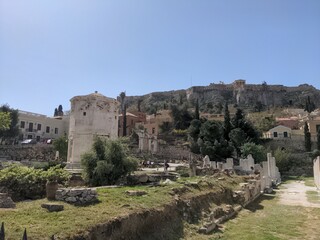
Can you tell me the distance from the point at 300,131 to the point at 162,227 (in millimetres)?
61322

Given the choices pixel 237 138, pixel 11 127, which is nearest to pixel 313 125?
pixel 237 138

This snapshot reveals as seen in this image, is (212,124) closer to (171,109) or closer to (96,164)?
(171,109)

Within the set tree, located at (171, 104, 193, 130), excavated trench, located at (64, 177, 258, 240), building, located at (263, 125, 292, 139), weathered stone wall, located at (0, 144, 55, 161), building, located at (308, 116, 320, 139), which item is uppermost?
tree, located at (171, 104, 193, 130)

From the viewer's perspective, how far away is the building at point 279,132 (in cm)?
6262

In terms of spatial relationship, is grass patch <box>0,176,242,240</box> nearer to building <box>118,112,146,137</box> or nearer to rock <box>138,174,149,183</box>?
rock <box>138,174,149,183</box>

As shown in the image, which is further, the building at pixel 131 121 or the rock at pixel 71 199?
the building at pixel 131 121

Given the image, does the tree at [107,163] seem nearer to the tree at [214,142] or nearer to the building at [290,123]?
the tree at [214,142]

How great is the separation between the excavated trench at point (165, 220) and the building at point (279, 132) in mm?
52040

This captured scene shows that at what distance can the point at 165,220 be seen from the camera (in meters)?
10.2

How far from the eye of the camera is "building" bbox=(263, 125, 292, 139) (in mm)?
62625

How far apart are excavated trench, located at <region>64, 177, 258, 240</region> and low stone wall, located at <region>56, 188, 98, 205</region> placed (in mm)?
1463

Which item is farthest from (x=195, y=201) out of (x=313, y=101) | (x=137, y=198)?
→ (x=313, y=101)

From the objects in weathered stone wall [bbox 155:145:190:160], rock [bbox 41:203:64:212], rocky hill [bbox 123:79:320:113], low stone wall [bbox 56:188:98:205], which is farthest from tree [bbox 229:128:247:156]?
rocky hill [bbox 123:79:320:113]

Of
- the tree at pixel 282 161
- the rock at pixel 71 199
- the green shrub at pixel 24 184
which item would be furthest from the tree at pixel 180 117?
the rock at pixel 71 199
